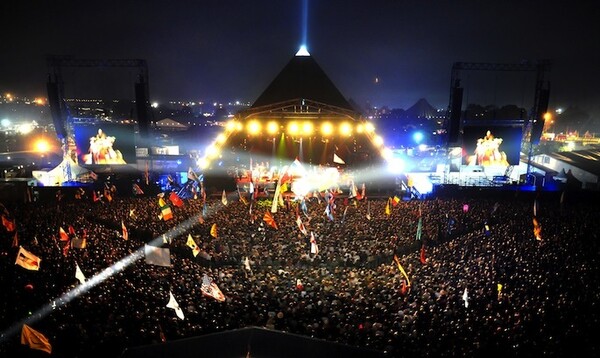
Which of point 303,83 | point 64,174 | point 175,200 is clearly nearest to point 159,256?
point 175,200

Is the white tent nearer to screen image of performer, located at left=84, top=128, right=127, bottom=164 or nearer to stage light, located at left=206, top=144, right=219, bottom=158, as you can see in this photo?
screen image of performer, located at left=84, top=128, right=127, bottom=164

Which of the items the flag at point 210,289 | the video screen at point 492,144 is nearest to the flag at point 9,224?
the flag at point 210,289

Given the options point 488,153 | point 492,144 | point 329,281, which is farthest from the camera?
point 488,153

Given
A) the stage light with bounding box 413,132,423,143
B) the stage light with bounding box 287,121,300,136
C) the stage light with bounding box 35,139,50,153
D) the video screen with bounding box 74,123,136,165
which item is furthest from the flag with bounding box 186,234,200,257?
the stage light with bounding box 35,139,50,153

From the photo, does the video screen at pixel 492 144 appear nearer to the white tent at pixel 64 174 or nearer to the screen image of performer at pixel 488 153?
the screen image of performer at pixel 488 153

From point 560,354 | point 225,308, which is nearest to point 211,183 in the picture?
point 225,308

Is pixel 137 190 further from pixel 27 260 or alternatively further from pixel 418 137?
pixel 418 137
